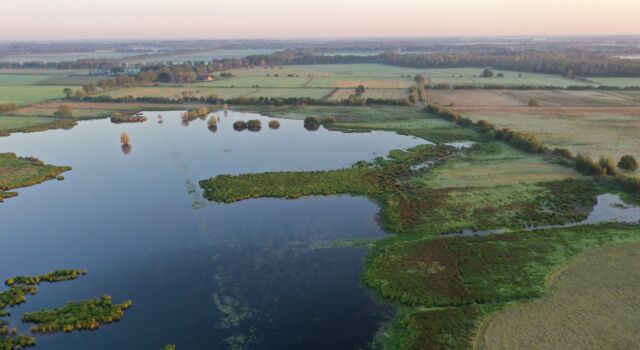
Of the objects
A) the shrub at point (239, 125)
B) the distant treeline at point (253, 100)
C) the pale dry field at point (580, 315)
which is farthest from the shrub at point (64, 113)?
the pale dry field at point (580, 315)

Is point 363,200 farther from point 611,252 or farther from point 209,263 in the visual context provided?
point 611,252

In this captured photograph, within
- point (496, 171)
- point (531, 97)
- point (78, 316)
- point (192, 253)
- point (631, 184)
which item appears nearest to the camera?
point (78, 316)

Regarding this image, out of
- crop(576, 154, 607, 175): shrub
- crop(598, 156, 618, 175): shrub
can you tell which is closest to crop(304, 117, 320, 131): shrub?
crop(576, 154, 607, 175): shrub

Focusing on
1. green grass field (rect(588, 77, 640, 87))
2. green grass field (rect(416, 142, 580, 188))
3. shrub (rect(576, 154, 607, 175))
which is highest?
green grass field (rect(588, 77, 640, 87))

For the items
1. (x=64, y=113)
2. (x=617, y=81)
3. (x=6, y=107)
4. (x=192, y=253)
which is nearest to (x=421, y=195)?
(x=192, y=253)

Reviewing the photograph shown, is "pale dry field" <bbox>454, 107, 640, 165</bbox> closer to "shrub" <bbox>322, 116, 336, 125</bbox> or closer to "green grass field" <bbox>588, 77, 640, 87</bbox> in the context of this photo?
"shrub" <bbox>322, 116, 336, 125</bbox>

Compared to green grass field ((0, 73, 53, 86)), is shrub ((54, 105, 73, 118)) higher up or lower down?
lower down

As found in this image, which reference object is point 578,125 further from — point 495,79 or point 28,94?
point 28,94
